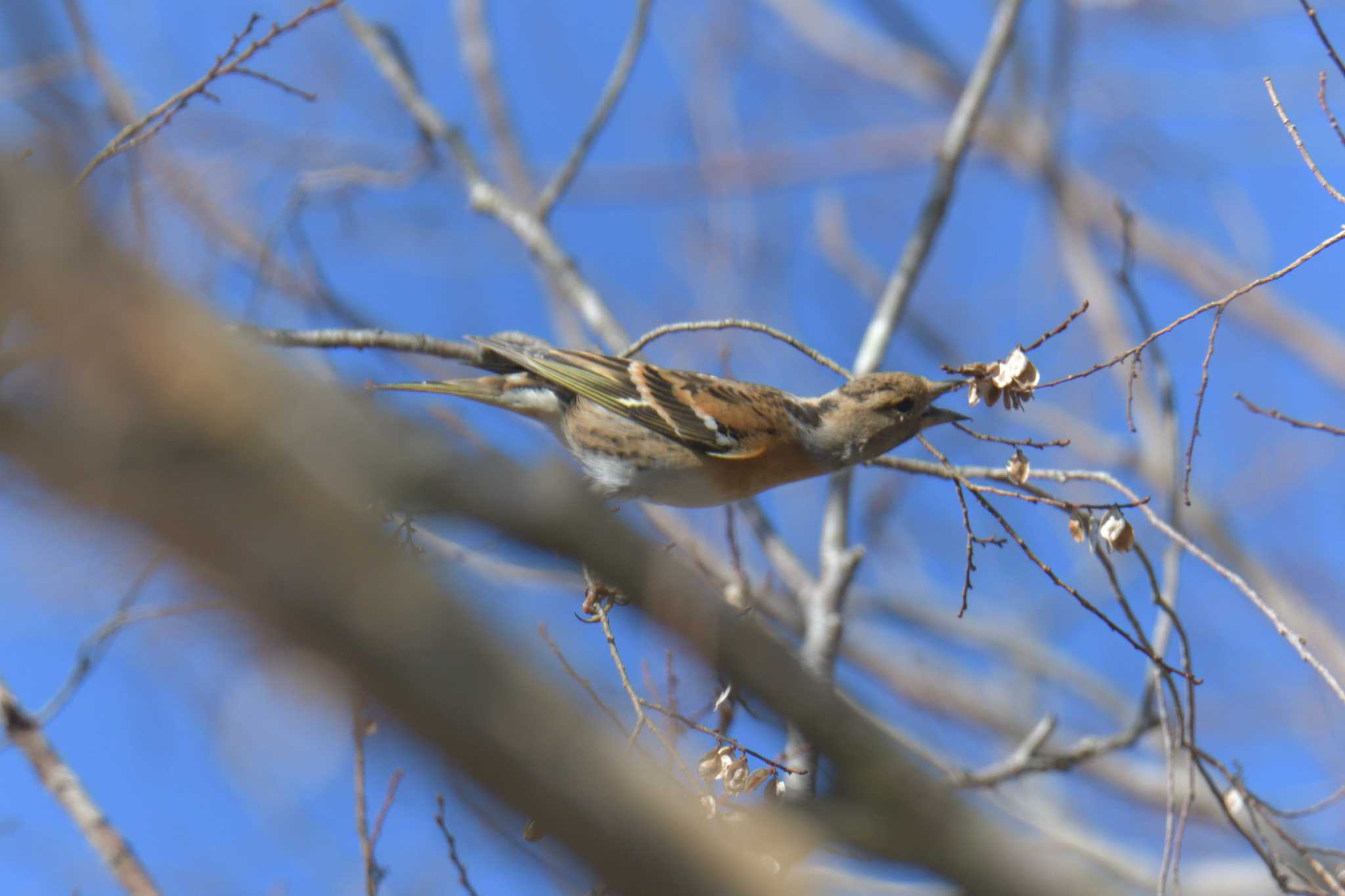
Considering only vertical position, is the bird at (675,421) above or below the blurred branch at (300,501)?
above

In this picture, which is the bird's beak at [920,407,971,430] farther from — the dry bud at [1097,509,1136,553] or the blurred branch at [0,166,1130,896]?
the blurred branch at [0,166,1130,896]

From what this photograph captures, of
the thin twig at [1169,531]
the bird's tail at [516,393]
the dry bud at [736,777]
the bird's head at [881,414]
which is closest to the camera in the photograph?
the thin twig at [1169,531]

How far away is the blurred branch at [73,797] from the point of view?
139 inches

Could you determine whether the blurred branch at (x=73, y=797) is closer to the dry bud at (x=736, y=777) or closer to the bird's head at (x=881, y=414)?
the dry bud at (x=736, y=777)

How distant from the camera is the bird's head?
6.22m

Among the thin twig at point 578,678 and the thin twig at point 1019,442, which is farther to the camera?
the thin twig at point 1019,442

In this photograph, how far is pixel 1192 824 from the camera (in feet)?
36.0

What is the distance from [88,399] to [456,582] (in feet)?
1.82

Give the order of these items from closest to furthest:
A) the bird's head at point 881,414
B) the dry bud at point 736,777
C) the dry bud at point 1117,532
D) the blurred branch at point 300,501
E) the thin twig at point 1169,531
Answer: the blurred branch at point 300,501, the thin twig at point 1169,531, the dry bud at point 736,777, the dry bud at point 1117,532, the bird's head at point 881,414

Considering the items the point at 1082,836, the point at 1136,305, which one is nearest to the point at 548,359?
the point at 1136,305

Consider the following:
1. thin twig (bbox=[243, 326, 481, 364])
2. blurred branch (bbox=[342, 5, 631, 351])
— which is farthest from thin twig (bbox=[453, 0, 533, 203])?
thin twig (bbox=[243, 326, 481, 364])

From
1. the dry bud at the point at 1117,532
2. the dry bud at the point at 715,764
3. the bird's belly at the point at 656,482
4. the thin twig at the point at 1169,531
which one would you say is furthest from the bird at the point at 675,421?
the dry bud at the point at 715,764

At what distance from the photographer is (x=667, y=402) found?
6.36 metres

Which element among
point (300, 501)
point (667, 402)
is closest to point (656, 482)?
point (667, 402)
